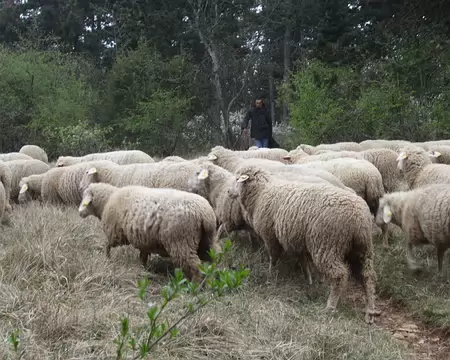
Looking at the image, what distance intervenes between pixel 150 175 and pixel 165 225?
10.8 feet

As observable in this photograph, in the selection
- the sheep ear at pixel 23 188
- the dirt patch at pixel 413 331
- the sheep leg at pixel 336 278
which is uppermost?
the sheep ear at pixel 23 188

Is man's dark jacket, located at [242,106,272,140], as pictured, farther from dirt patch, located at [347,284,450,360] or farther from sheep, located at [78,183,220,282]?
dirt patch, located at [347,284,450,360]

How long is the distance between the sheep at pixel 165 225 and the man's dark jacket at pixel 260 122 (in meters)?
9.64

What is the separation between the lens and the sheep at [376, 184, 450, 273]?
5867 mm

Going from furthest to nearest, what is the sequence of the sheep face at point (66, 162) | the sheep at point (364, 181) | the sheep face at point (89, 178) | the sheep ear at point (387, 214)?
the sheep face at point (66, 162), the sheep face at point (89, 178), the sheep at point (364, 181), the sheep ear at point (387, 214)

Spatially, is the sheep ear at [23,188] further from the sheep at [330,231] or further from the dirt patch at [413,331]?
the dirt patch at [413,331]

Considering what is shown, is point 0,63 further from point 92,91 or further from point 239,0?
point 239,0

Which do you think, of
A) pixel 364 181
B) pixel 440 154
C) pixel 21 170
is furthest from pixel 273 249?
pixel 21 170

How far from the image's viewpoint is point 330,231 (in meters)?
5.12

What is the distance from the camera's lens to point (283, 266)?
6.21 meters

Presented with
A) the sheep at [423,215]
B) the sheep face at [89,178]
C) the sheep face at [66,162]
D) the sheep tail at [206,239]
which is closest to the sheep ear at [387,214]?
the sheep at [423,215]

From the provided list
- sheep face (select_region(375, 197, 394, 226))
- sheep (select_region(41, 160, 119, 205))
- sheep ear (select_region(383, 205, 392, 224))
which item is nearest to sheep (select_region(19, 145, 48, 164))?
sheep (select_region(41, 160, 119, 205))

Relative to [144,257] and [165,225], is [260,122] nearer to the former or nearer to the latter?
[144,257]

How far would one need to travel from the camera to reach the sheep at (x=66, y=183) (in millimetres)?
9852
